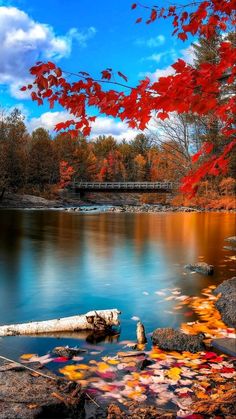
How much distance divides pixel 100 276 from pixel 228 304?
212 inches

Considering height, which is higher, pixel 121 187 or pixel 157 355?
pixel 121 187

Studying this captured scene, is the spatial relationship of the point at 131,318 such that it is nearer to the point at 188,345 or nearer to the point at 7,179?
the point at 188,345

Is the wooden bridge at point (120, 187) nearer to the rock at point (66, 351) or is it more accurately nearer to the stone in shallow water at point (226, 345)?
the stone in shallow water at point (226, 345)

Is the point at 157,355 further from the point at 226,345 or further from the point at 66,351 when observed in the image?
the point at 66,351

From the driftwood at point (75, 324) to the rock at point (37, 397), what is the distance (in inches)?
77.0

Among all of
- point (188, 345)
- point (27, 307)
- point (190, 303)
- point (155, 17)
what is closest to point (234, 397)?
point (188, 345)

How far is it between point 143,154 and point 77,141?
1006 inches

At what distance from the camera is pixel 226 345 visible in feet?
20.7

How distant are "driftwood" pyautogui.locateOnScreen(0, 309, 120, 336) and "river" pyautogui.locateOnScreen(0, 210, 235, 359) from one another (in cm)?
25

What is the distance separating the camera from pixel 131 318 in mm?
8094

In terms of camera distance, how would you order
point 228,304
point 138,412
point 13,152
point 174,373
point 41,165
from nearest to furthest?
1. point 138,412
2. point 174,373
3. point 228,304
4. point 13,152
5. point 41,165

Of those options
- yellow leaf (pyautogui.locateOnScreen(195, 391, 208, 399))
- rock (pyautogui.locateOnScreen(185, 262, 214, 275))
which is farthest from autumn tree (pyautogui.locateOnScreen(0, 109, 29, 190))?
yellow leaf (pyautogui.locateOnScreen(195, 391, 208, 399))

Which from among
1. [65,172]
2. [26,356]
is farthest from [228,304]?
[65,172]

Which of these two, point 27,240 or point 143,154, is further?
point 143,154
